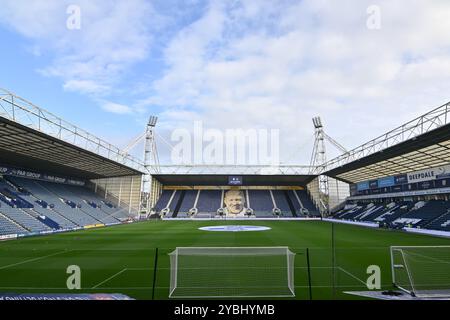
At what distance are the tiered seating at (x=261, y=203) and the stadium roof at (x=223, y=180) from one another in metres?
2.53

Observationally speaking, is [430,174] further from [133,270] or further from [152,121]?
[152,121]

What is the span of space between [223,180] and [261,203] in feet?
38.9

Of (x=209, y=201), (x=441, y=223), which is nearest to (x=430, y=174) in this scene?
(x=441, y=223)

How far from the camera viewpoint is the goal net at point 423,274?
32.7ft

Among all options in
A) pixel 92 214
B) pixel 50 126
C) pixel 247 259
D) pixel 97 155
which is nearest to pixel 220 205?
pixel 92 214

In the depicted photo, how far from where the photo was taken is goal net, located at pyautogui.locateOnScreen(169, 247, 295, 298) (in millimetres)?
10047

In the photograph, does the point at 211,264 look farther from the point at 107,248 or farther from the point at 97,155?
the point at 97,155

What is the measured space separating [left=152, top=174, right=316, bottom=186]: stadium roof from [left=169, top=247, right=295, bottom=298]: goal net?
50.6 m

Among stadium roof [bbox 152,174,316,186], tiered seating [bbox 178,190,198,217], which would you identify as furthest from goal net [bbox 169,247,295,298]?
tiered seating [bbox 178,190,198,217]

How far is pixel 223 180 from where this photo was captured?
7050 centimetres

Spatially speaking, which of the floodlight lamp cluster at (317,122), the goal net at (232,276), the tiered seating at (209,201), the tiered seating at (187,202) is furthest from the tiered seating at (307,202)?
the goal net at (232,276)

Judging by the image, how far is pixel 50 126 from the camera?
27.4m
